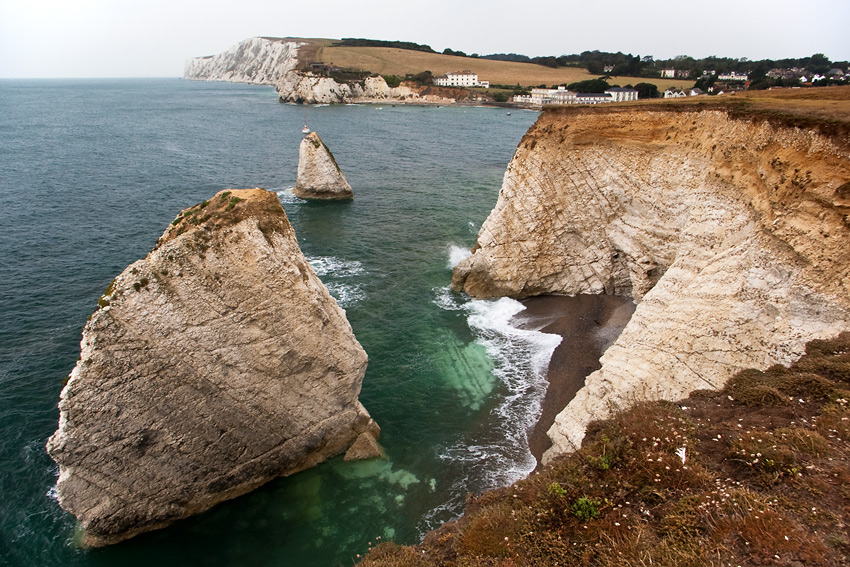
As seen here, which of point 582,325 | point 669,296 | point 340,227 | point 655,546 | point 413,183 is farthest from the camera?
point 413,183

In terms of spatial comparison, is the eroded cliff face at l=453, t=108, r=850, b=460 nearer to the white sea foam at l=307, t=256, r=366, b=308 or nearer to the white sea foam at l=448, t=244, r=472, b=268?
the white sea foam at l=448, t=244, r=472, b=268

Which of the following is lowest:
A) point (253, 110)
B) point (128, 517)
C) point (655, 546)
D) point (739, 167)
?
point (128, 517)

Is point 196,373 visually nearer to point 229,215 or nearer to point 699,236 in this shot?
point 229,215

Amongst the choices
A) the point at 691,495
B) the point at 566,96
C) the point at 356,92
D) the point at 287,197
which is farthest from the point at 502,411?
the point at 356,92

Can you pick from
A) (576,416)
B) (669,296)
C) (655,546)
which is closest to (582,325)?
(669,296)

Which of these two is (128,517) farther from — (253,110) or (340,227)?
(253,110)

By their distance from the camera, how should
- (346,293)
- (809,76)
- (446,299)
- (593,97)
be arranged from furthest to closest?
(593,97), (809,76), (346,293), (446,299)
